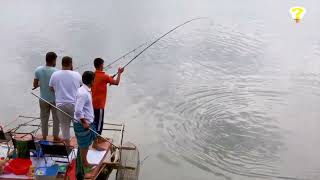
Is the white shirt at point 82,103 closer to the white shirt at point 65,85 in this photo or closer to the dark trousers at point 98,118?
the white shirt at point 65,85

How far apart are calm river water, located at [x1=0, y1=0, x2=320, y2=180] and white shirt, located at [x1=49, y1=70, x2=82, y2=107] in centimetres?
299

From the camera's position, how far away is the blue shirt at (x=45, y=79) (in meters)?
6.55

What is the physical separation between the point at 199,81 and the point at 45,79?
8311 millimetres

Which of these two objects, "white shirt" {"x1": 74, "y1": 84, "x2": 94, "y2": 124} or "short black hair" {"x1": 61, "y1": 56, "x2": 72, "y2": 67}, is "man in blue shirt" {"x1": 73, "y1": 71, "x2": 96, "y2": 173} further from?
"short black hair" {"x1": 61, "y1": 56, "x2": 72, "y2": 67}

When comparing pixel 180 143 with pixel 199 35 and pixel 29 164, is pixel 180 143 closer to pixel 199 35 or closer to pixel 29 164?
pixel 29 164

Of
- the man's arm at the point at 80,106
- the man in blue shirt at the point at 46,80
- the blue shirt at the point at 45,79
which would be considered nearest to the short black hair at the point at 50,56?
the man in blue shirt at the point at 46,80

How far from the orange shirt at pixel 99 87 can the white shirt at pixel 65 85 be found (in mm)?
438

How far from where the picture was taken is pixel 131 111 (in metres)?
11.7

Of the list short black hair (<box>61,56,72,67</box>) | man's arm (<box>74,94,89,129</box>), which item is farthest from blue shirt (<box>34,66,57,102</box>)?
man's arm (<box>74,94,89,129</box>)

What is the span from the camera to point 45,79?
6.56 metres

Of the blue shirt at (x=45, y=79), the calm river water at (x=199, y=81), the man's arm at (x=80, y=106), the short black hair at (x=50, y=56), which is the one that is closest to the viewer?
the man's arm at (x=80, y=106)

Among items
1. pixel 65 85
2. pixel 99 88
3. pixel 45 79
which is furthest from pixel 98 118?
pixel 45 79

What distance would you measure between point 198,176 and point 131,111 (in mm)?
3544

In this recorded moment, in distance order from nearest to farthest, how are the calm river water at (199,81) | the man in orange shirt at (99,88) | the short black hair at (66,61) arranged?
1. the short black hair at (66,61)
2. the man in orange shirt at (99,88)
3. the calm river water at (199,81)
